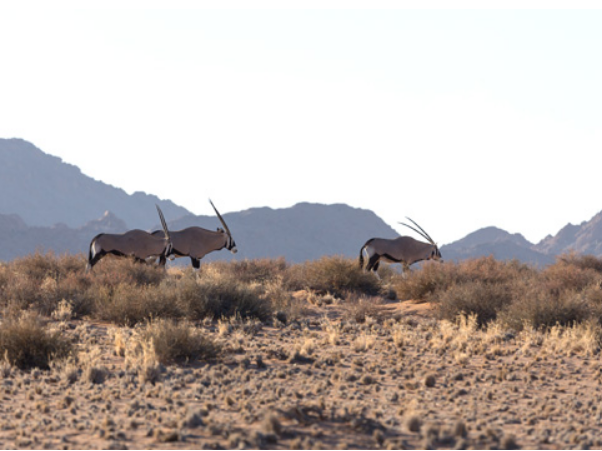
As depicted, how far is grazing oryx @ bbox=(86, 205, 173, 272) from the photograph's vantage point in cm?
2281

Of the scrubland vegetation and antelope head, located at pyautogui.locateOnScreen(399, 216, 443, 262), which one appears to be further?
antelope head, located at pyautogui.locateOnScreen(399, 216, 443, 262)

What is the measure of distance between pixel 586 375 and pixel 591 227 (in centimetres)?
18571

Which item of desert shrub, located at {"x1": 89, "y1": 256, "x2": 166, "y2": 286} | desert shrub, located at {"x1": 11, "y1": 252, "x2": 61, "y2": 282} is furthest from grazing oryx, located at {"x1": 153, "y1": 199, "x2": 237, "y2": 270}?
desert shrub, located at {"x1": 11, "y1": 252, "x2": 61, "y2": 282}

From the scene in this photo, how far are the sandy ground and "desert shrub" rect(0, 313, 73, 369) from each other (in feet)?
1.34

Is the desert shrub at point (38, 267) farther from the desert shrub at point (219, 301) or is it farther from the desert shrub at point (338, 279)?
the desert shrub at point (219, 301)

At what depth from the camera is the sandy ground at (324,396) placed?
28.0ft

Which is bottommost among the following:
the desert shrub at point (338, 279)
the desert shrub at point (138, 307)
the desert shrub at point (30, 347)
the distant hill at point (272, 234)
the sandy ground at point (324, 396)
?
the sandy ground at point (324, 396)

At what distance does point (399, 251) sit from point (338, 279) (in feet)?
12.1

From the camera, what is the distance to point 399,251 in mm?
26250

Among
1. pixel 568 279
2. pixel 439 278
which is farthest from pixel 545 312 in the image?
pixel 568 279

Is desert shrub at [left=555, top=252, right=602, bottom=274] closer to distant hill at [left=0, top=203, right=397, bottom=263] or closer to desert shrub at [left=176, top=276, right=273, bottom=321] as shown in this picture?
desert shrub at [left=176, top=276, right=273, bottom=321]

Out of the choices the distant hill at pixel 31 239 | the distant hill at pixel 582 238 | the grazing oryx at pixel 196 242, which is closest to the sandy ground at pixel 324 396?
the grazing oryx at pixel 196 242

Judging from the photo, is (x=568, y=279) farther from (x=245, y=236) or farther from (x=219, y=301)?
(x=245, y=236)

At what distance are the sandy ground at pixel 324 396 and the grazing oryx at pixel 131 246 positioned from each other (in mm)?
8048
